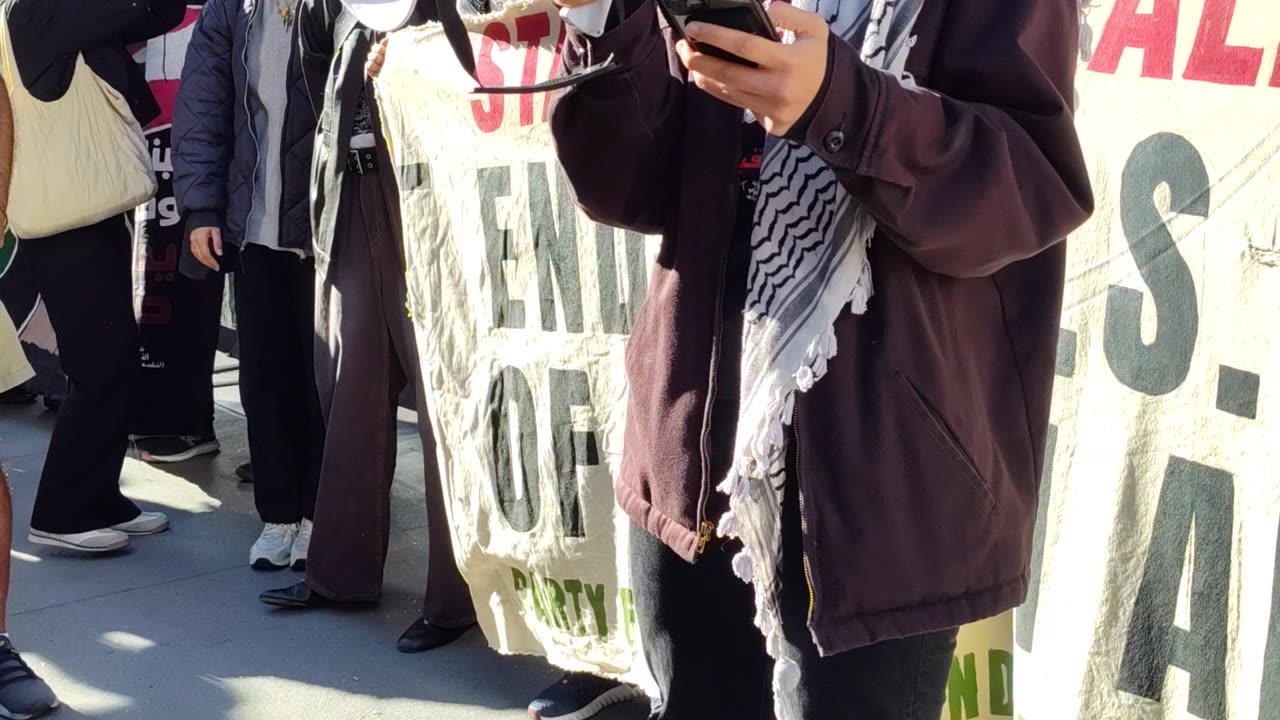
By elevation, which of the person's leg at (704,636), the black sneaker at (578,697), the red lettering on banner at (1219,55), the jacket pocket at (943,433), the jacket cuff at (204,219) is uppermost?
the red lettering on banner at (1219,55)

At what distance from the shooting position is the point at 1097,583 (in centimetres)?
215

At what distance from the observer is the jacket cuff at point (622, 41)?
145 centimetres

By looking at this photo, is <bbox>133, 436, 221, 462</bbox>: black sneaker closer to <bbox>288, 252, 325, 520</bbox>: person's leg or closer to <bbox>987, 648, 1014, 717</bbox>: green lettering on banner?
<bbox>288, 252, 325, 520</bbox>: person's leg

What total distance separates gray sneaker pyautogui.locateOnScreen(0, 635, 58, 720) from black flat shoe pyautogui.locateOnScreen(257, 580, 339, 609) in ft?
2.33

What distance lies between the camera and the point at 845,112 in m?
1.25

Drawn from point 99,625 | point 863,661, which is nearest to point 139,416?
point 99,625

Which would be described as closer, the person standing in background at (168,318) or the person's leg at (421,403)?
the person's leg at (421,403)

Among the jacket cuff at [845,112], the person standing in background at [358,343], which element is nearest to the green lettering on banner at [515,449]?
the person standing in background at [358,343]

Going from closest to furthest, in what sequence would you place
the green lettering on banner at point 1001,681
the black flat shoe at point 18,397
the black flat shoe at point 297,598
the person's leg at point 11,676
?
the green lettering on banner at point 1001,681
the person's leg at point 11,676
the black flat shoe at point 297,598
the black flat shoe at point 18,397

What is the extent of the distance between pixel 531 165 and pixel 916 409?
171 cm

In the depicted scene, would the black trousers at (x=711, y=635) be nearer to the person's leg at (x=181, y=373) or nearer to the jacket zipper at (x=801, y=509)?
the jacket zipper at (x=801, y=509)

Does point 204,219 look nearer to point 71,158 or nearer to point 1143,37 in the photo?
point 71,158

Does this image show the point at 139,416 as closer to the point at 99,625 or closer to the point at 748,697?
the point at 99,625

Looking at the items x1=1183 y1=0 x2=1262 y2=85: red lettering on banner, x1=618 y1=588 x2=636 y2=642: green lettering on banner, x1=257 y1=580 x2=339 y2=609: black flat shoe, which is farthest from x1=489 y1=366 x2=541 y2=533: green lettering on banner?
x1=1183 y1=0 x2=1262 y2=85: red lettering on banner
